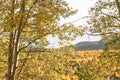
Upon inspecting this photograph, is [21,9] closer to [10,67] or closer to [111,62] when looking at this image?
[10,67]

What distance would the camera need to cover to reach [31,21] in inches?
543

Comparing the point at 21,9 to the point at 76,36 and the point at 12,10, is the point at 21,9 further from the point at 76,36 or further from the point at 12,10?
the point at 76,36

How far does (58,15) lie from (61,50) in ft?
5.54

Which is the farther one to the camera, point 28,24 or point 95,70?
point 95,70

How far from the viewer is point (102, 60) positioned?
1762 cm

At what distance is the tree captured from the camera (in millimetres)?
13180

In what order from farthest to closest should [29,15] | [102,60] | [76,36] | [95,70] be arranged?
[95,70] → [102,60] → [76,36] → [29,15]

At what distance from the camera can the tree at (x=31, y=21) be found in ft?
43.2

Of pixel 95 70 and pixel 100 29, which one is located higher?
pixel 100 29

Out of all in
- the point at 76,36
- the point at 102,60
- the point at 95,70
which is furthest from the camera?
the point at 95,70

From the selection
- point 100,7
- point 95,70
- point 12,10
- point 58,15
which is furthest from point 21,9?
point 95,70

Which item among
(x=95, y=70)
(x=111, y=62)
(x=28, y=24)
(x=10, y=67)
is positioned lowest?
(x=95, y=70)

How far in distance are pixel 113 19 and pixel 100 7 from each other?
37.9 inches

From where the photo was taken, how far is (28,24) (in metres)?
13.7
